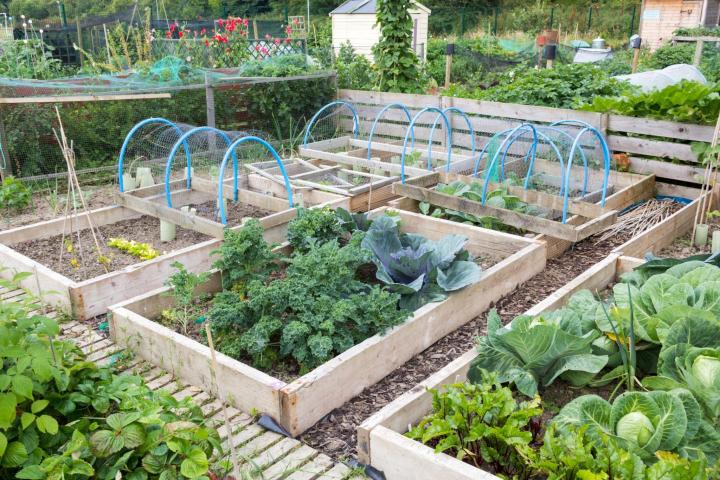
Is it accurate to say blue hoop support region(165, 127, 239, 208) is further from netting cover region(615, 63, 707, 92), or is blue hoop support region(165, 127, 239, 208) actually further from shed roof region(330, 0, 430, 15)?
shed roof region(330, 0, 430, 15)

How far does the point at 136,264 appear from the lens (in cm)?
446

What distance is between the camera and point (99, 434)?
2268mm

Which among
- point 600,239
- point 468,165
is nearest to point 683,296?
point 600,239

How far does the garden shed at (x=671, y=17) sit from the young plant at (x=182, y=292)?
2064 cm

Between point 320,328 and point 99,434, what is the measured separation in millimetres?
1365

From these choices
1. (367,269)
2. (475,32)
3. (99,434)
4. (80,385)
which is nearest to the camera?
(99,434)

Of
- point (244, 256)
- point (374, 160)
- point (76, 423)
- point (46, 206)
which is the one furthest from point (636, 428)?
point (46, 206)

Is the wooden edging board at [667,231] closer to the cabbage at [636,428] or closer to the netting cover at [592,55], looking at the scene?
the cabbage at [636,428]

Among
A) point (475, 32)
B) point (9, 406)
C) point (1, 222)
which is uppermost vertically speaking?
point (475, 32)

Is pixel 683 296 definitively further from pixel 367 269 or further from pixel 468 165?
pixel 468 165

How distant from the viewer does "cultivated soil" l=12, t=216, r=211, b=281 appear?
4.73 m

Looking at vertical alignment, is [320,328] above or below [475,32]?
below

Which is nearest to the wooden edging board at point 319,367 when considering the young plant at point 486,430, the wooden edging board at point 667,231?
the young plant at point 486,430

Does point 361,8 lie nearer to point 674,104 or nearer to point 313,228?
point 674,104
